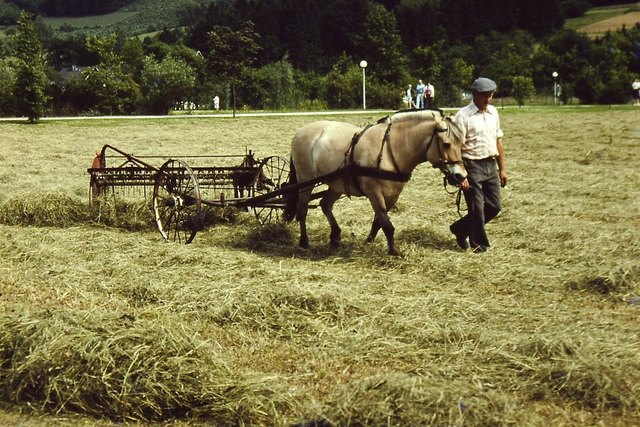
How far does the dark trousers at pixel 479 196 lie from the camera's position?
379 inches

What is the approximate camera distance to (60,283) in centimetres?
809

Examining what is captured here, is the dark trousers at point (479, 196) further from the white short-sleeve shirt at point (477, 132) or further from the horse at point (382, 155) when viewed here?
the horse at point (382, 155)

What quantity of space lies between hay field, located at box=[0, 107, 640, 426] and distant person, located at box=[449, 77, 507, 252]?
1.43 ft

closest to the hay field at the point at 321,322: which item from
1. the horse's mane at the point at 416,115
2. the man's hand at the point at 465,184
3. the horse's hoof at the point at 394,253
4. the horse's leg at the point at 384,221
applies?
the horse's hoof at the point at 394,253

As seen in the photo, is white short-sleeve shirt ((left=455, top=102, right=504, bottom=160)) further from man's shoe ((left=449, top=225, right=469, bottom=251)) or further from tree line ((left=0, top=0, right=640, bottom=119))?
tree line ((left=0, top=0, right=640, bottom=119))

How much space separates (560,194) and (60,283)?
381 inches

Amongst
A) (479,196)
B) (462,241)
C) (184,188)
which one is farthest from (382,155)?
(184,188)

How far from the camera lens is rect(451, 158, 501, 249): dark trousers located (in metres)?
9.63

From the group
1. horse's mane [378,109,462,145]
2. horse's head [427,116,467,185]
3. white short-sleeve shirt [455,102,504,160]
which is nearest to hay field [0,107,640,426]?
horse's head [427,116,467,185]

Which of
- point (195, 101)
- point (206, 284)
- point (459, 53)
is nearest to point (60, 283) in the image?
point (206, 284)

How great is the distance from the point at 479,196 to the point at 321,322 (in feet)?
12.1

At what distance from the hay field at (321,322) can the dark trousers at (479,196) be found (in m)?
0.29

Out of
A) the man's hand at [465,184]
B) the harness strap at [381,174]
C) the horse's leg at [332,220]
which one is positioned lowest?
the horse's leg at [332,220]

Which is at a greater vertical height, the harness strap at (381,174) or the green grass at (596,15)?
the green grass at (596,15)
